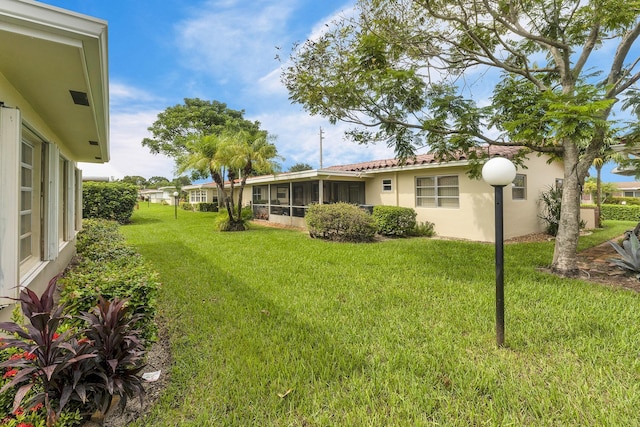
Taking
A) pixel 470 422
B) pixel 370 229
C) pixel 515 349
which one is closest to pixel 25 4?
pixel 470 422

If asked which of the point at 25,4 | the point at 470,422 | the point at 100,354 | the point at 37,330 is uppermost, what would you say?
the point at 25,4

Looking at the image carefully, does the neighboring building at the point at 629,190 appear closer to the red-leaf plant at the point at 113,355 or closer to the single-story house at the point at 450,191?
the single-story house at the point at 450,191

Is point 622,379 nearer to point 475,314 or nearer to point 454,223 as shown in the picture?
point 475,314

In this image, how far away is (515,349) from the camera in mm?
3498

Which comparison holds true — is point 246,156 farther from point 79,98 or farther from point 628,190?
point 628,190

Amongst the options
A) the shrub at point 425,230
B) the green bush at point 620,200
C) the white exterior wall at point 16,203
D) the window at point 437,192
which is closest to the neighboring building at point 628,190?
the green bush at point 620,200

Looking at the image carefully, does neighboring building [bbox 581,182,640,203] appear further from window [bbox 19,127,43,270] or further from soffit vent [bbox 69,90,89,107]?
window [bbox 19,127,43,270]

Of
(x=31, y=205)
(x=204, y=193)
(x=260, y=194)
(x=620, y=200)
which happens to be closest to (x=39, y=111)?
(x=31, y=205)

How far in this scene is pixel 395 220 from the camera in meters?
12.7

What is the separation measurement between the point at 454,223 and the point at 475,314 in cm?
861

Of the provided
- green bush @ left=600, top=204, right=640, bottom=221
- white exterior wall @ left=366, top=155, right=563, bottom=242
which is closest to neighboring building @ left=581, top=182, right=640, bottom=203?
green bush @ left=600, top=204, right=640, bottom=221

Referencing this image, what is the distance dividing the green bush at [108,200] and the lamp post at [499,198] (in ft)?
67.2

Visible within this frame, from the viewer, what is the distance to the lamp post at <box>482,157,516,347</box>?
11.4ft

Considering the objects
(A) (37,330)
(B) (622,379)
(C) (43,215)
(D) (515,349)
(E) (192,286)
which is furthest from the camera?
(E) (192,286)
